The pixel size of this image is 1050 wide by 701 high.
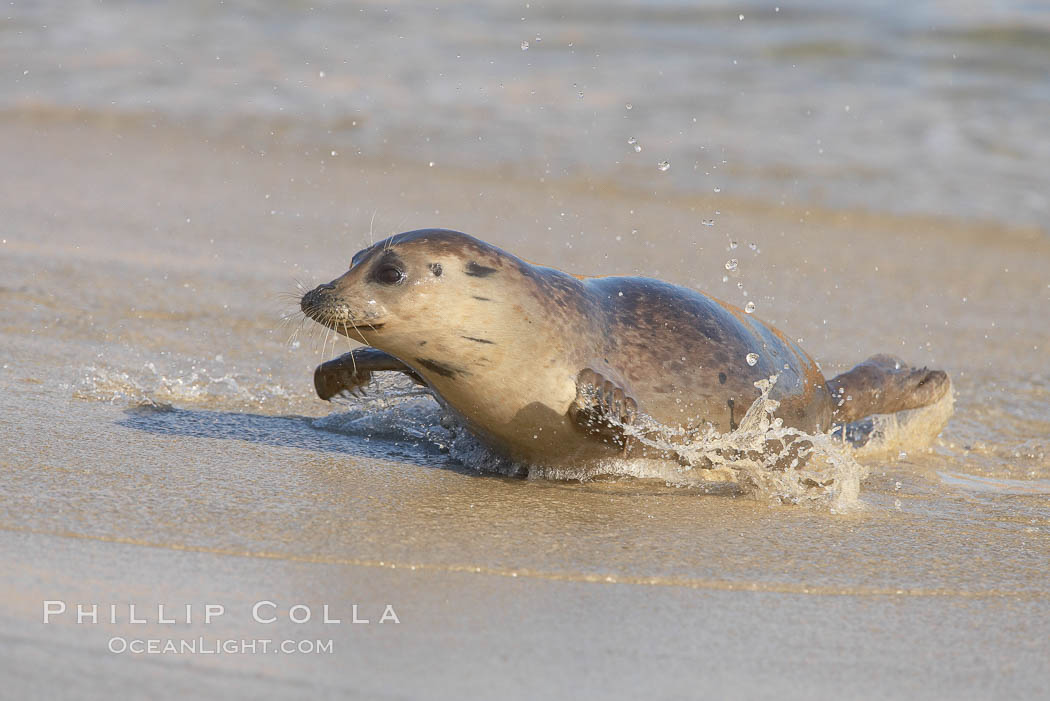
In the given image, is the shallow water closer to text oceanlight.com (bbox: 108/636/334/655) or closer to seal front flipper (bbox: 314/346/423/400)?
text oceanlight.com (bbox: 108/636/334/655)

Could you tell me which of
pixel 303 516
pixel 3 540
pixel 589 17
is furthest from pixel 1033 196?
pixel 3 540

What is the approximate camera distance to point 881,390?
17.2 ft

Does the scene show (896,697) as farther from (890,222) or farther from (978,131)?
(978,131)

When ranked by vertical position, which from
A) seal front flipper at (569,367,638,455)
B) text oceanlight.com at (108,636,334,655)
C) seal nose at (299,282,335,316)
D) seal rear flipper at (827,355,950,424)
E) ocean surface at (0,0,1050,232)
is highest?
ocean surface at (0,0,1050,232)

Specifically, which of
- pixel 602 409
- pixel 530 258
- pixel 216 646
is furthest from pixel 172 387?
pixel 530 258

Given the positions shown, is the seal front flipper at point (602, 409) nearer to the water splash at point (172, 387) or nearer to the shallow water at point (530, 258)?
the shallow water at point (530, 258)

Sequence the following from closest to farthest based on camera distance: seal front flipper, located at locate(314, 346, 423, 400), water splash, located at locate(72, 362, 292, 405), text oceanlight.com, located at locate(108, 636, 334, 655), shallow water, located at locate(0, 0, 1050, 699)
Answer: text oceanlight.com, located at locate(108, 636, 334, 655), shallow water, located at locate(0, 0, 1050, 699), seal front flipper, located at locate(314, 346, 423, 400), water splash, located at locate(72, 362, 292, 405)

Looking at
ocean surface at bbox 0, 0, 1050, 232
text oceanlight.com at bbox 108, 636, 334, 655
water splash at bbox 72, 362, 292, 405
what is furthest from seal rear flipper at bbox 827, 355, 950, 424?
ocean surface at bbox 0, 0, 1050, 232

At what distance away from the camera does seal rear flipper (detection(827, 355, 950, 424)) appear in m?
5.16

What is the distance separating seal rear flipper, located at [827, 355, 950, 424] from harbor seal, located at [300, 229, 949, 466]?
25.7 inches

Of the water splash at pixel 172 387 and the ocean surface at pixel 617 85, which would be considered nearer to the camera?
the water splash at pixel 172 387

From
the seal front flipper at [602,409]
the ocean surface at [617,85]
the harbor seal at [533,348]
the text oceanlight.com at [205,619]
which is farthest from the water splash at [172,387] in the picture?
the ocean surface at [617,85]

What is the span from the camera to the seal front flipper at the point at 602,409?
4.06m

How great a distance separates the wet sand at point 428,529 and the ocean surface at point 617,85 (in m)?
3.46
